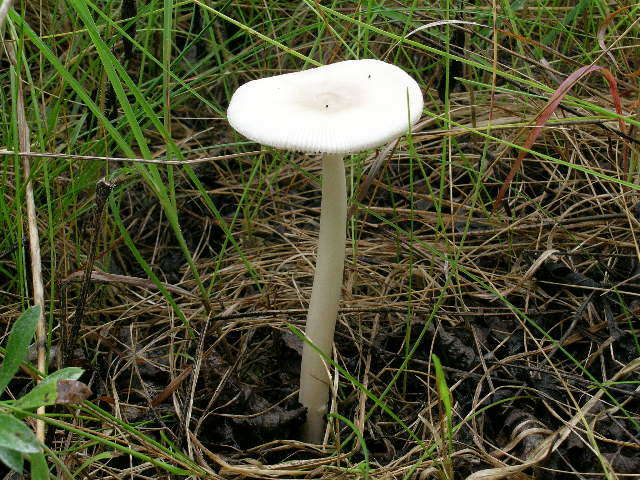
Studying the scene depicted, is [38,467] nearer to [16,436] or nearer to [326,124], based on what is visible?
[16,436]

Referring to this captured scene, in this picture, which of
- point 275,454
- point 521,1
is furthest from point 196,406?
point 521,1

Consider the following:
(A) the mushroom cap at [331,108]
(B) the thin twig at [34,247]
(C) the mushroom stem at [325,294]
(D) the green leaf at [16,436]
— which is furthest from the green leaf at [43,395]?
(C) the mushroom stem at [325,294]

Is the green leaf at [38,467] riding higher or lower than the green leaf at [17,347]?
lower

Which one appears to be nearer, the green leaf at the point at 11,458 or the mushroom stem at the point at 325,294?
the green leaf at the point at 11,458

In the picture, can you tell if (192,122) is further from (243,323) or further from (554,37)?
(554,37)

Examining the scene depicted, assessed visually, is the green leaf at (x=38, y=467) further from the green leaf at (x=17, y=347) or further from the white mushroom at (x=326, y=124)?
the white mushroom at (x=326, y=124)
